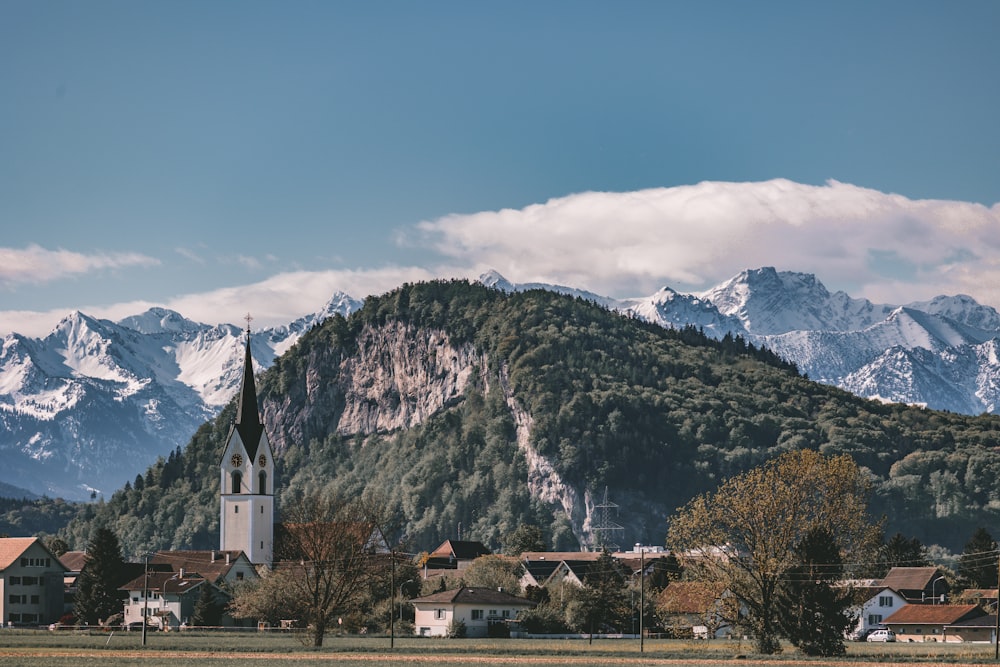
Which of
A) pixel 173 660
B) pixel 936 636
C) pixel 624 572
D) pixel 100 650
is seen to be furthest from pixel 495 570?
pixel 173 660

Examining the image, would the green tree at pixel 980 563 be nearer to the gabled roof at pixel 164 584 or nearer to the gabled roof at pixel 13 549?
the gabled roof at pixel 164 584

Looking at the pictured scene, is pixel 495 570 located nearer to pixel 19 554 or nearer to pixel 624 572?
pixel 624 572

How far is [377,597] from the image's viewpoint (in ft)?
472

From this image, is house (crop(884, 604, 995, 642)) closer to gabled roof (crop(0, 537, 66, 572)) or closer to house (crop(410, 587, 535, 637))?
house (crop(410, 587, 535, 637))

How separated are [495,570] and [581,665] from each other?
81972 mm

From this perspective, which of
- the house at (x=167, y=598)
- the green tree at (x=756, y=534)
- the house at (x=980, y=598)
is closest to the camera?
the green tree at (x=756, y=534)

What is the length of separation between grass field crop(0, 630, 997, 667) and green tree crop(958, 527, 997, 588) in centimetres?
6333

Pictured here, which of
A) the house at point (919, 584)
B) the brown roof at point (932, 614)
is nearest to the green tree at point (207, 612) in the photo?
the brown roof at point (932, 614)

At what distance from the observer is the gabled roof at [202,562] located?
16862cm

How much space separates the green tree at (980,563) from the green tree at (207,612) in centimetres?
7933

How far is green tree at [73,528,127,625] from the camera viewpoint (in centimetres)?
14688

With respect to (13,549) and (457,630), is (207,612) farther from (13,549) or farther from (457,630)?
(13,549)

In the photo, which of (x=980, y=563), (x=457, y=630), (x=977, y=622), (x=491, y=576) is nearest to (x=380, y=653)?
(x=457, y=630)

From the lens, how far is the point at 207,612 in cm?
14300
